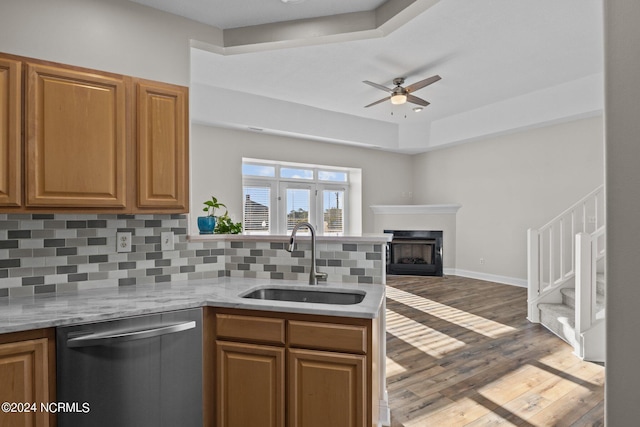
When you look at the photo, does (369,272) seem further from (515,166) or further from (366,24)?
(515,166)

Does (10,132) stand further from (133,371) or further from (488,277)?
(488,277)

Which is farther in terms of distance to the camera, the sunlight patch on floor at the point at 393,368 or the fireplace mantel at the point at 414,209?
→ the fireplace mantel at the point at 414,209

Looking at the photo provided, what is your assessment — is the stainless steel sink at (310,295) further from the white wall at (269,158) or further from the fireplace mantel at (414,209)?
the fireplace mantel at (414,209)

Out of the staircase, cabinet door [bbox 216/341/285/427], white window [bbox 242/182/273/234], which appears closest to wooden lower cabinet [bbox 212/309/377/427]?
cabinet door [bbox 216/341/285/427]

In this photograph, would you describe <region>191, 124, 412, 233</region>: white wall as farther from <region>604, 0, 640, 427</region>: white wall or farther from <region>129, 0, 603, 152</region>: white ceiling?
<region>604, 0, 640, 427</region>: white wall

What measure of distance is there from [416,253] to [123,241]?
19.9 feet

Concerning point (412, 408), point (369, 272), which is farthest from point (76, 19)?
point (412, 408)

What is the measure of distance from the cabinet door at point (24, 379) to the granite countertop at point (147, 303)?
0.09 m

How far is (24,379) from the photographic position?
1428 millimetres

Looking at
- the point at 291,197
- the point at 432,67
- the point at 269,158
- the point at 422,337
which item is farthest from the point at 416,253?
the point at 432,67

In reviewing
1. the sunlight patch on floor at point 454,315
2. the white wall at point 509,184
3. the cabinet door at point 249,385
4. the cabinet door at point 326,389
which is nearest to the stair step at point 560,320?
the sunlight patch on floor at point 454,315

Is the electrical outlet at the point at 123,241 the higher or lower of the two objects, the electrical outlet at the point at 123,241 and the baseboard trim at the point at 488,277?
the higher

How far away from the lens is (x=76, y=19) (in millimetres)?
2062

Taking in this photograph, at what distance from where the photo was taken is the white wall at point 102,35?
1927mm
